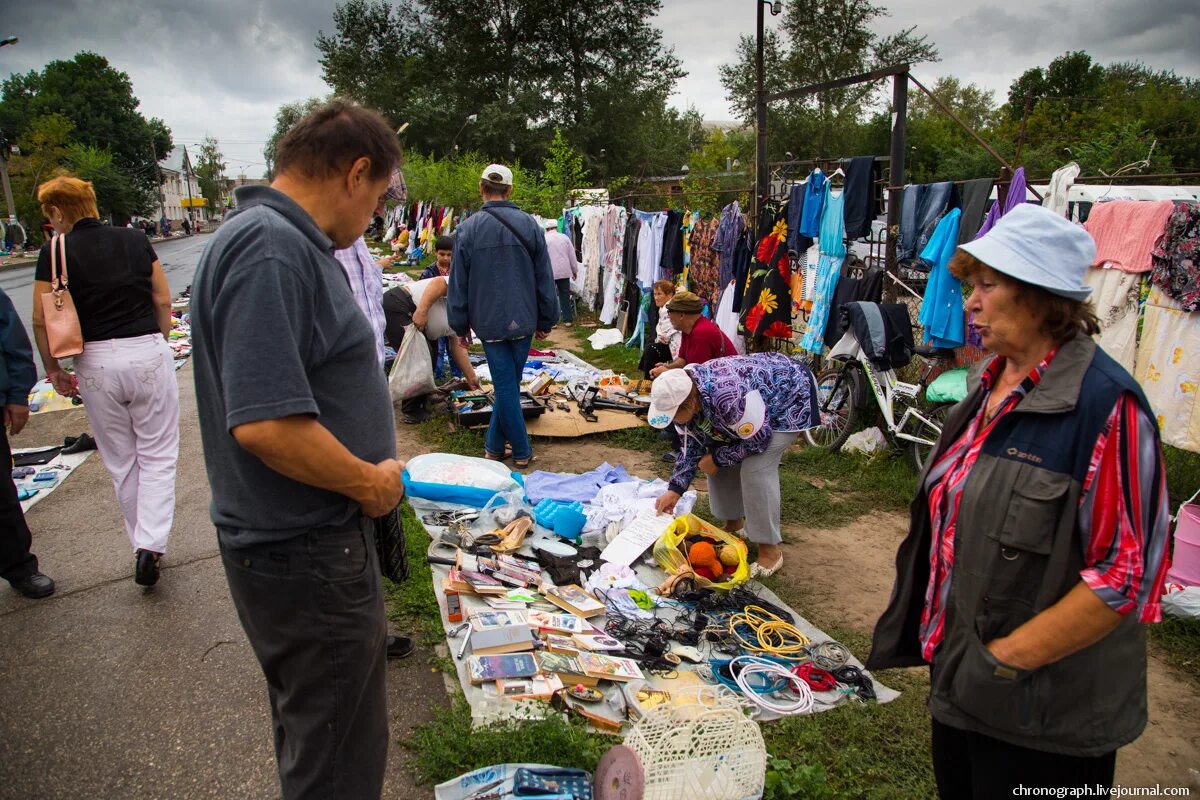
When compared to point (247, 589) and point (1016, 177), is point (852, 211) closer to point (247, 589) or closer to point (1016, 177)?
point (1016, 177)

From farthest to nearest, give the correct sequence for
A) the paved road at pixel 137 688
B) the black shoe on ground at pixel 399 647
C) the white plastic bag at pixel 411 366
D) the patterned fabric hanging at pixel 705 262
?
the patterned fabric hanging at pixel 705 262 < the white plastic bag at pixel 411 366 < the black shoe on ground at pixel 399 647 < the paved road at pixel 137 688

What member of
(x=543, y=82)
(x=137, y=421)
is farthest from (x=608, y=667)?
(x=543, y=82)

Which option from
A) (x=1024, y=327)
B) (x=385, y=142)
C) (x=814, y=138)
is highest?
(x=814, y=138)

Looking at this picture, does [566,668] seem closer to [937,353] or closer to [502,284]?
[502,284]

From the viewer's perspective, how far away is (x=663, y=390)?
3920 mm

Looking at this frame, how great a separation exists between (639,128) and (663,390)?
108ft

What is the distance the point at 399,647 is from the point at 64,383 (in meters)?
2.37

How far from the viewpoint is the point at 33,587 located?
383 cm

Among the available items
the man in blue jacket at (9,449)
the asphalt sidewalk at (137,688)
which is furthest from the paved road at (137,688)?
the man in blue jacket at (9,449)

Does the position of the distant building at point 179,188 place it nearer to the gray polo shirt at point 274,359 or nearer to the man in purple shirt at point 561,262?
the man in purple shirt at point 561,262

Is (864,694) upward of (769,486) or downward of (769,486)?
downward

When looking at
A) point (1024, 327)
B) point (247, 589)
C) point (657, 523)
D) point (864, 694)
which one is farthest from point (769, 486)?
point (247, 589)

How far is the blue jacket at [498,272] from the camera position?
5598 millimetres

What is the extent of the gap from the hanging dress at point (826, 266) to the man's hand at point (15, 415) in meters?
6.08
